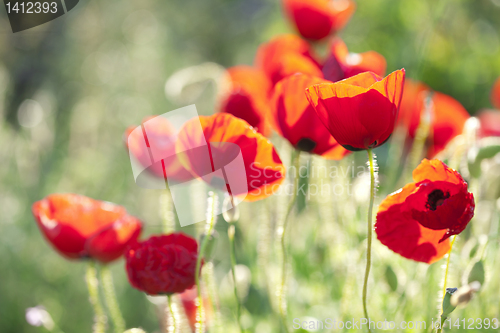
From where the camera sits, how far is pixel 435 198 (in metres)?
0.42

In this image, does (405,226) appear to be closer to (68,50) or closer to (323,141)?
(323,141)

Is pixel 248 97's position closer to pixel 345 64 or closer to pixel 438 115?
pixel 345 64

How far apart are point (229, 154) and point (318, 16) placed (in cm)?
58

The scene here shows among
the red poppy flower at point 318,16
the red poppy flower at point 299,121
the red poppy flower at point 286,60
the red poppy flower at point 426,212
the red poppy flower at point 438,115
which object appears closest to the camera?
the red poppy flower at point 426,212

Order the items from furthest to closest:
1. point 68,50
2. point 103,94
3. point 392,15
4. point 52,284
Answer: point 68,50 → point 392,15 → point 103,94 → point 52,284

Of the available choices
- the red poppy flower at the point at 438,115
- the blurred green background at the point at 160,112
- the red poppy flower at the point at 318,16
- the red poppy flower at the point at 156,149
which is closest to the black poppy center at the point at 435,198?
the blurred green background at the point at 160,112

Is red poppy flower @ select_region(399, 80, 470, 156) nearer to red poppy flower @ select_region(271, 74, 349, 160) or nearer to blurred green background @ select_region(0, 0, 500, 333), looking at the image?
blurred green background @ select_region(0, 0, 500, 333)

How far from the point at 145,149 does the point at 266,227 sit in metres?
0.22

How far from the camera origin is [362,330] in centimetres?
59

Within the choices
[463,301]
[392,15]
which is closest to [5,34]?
[392,15]

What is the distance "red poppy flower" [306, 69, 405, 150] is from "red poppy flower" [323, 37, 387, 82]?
157mm

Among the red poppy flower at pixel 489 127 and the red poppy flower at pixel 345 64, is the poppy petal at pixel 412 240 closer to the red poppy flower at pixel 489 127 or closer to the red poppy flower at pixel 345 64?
the red poppy flower at pixel 345 64

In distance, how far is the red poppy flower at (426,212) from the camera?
388 millimetres

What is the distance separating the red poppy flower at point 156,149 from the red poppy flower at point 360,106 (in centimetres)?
18
